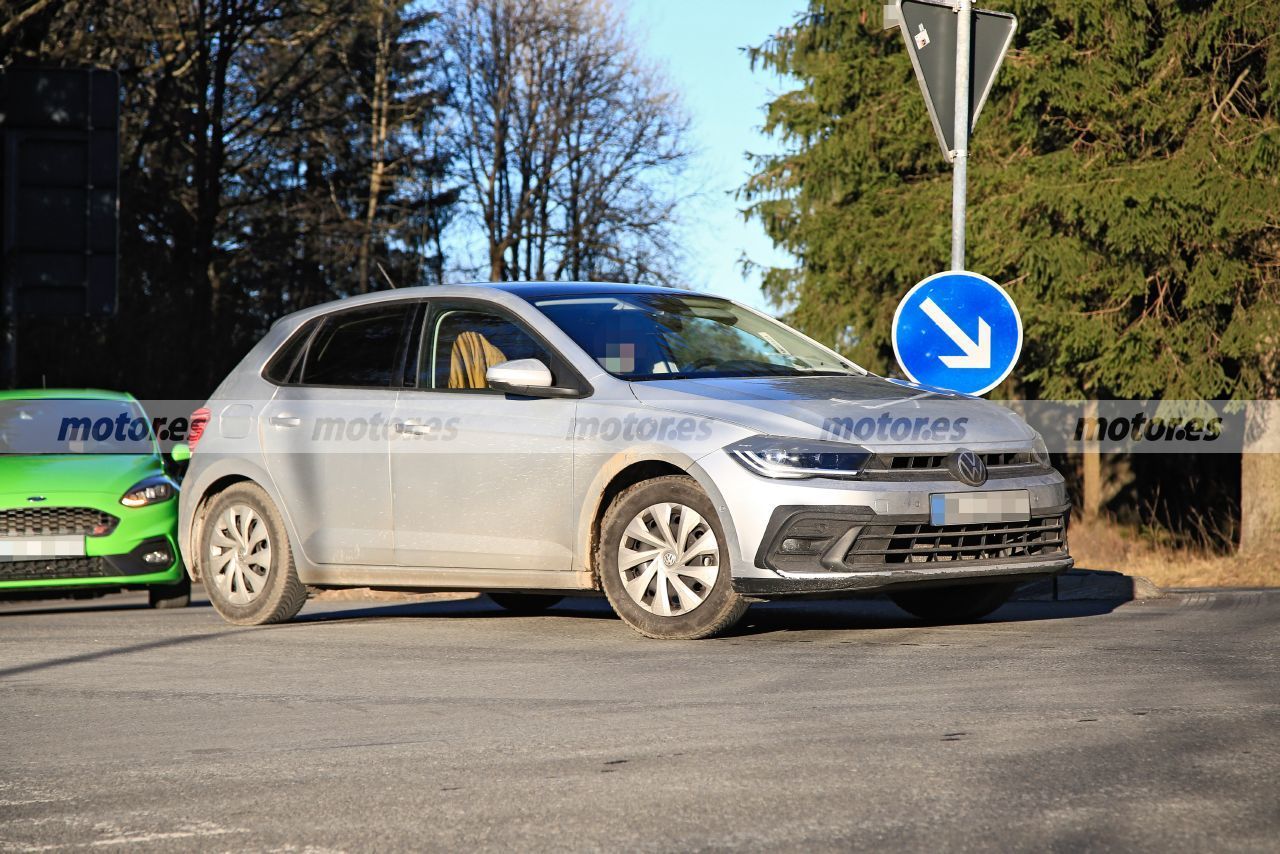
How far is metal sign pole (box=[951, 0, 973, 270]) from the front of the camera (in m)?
11.7

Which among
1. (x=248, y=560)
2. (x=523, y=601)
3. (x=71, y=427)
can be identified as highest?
(x=71, y=427)

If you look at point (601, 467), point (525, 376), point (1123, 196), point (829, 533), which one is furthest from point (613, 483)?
point (1123, 196)

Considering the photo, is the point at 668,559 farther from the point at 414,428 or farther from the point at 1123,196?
the point at 1123,196

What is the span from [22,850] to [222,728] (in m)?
1.80

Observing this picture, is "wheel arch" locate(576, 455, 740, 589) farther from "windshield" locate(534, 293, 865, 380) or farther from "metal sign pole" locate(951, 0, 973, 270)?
"metal sign pole" locate(951, 0, 973, 270)

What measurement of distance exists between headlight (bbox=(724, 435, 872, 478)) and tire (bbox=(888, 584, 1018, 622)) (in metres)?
1.51

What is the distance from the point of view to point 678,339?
29.6 ft

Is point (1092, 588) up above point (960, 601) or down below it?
below

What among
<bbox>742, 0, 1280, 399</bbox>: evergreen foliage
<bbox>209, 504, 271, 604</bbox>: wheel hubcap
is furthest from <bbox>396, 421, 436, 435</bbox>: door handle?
<bbox>742, 0, 1280, 399</bbox>: evergreen foliage

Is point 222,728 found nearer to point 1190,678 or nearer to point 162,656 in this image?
point 162,656

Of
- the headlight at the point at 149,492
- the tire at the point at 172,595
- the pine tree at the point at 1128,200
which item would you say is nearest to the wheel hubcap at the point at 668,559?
the headlight at the point at 149,492

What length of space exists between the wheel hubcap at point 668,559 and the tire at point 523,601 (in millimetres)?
2682

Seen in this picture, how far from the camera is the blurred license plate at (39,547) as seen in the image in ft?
38.2

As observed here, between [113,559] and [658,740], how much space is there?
733 cm
